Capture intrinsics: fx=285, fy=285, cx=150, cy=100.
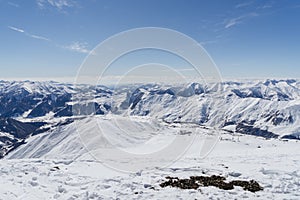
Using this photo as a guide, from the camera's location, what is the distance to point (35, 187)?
20.8m

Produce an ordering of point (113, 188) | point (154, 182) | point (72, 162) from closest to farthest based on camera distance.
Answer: point (113, 188), point (154, 182), point (72, 162)

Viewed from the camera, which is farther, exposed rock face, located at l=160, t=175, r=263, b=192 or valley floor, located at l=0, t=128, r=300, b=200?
exposed rock face, located at l=160, t=175, r=263, b=192

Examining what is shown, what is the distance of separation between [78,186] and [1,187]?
5264mm

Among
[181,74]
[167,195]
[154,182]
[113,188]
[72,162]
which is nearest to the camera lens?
[167,195]

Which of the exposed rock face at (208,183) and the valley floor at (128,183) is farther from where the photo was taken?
the exposed rock face at (208,183)

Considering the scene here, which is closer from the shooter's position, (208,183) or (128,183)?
(128,183)

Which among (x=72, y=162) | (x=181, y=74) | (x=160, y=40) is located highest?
(x=160, y=40)

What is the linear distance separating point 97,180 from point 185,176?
24.0 feet

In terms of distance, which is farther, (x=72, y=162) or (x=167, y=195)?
(x=72, y=162)

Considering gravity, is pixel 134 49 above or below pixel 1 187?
above

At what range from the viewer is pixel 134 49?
21000mm

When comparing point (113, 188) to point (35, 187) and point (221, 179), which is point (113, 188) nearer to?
point (35, 187)

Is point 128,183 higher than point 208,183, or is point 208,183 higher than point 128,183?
point 208,183

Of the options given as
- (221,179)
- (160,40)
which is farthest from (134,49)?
(221,179)
